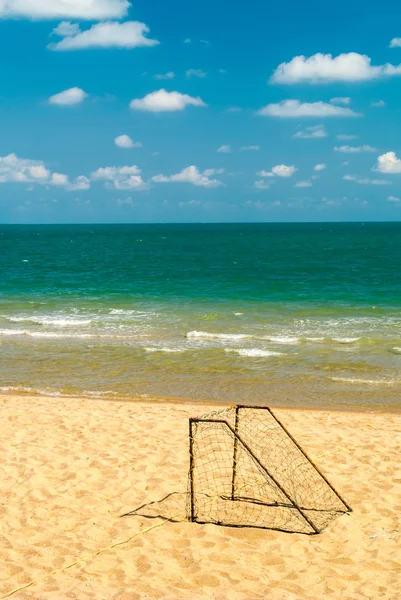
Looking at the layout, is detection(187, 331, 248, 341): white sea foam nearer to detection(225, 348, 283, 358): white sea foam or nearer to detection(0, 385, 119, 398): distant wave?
detection(225, 348, 283, 358): white sea foam

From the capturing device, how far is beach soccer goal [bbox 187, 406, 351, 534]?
8383mm

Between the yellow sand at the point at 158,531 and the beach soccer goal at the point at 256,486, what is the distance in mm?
260

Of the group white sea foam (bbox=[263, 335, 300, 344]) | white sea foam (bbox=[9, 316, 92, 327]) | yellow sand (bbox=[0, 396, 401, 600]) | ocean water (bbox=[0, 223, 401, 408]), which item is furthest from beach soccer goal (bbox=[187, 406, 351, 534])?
white sea foam (bbox=[9, 316, 92, 327])

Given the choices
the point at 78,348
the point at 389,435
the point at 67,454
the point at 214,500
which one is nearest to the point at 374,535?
the point at 214,500

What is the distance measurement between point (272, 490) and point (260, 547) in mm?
1958

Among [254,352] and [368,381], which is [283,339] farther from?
[368,381]

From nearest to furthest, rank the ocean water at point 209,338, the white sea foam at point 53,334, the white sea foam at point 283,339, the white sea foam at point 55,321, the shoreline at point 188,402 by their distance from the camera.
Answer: the shoreline at point 188,402 < the ocean water at point 209,338 < the white sea foam at point 283,339 < the white sea foam at point 53,334 < the white sea foam at point 55,321

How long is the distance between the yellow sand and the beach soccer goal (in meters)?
0.26

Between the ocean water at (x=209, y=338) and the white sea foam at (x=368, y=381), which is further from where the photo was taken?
the white sea foam at (x=368, y=381)

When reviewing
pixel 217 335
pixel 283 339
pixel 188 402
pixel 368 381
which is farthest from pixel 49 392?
pixel 283 339

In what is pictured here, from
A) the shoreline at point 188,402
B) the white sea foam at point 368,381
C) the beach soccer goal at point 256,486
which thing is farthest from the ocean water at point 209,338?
the beach soccer goal at point 256,486

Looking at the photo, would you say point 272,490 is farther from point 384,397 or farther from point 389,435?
point 384,397

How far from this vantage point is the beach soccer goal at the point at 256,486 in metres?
8.38

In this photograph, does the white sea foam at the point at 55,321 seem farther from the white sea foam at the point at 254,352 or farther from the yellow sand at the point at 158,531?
the yellow sand at the point at 158,531
